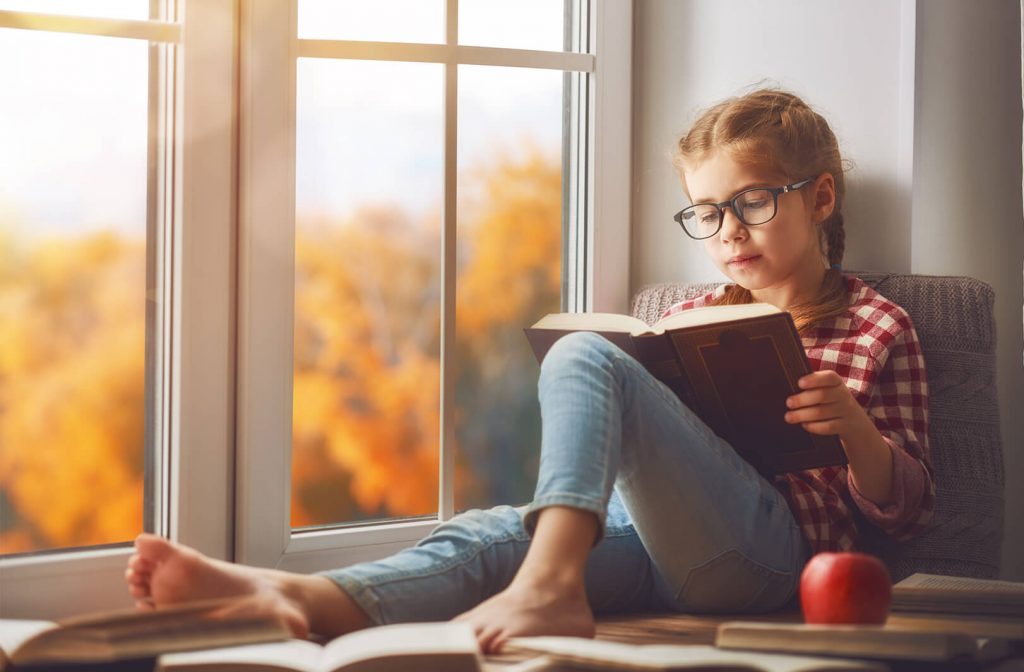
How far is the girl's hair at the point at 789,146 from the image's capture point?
1288 mm

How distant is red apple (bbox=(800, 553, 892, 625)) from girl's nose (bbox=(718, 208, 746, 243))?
0.53 m

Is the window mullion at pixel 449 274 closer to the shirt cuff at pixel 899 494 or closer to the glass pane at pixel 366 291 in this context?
the glass pane at pixel 366 291

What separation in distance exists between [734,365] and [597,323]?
16 cm

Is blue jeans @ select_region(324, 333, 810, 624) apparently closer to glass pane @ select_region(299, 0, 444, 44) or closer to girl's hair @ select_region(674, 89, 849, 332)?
girl's hair @ select_region(674, 89, 849, 332)

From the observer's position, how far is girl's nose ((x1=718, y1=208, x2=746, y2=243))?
1.29 m

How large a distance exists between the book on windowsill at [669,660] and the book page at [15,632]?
0.43m

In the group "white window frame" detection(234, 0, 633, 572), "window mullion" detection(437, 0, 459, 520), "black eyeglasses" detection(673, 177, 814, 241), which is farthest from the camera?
"window mullion" detection(437, 0, 459, 520)

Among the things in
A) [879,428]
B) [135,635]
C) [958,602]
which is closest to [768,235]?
[879,428]

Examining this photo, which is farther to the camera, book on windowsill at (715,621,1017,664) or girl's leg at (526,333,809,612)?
girl's leg at (526,333,809,612)

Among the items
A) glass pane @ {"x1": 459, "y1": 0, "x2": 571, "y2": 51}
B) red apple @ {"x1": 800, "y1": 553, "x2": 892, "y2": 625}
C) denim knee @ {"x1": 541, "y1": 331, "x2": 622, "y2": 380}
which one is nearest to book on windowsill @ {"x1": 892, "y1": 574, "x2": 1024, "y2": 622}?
red apple @ {"x1": 800, "y1": 553, "x2": 892, "y2": 625}

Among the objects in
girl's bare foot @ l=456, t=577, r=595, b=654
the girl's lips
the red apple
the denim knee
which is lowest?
girl's bare foot @ l=456, t=577, r=595, b=654

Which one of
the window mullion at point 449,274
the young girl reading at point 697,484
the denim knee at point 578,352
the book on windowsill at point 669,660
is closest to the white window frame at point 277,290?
the window mullion at point 449,274

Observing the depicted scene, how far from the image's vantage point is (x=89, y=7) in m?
1.32

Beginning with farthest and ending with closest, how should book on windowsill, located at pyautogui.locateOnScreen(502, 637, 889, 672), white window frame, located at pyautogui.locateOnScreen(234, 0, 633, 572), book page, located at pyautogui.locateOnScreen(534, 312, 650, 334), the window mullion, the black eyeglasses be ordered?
the window mullion
white window frame, located at pyautogui.locateOnScreen(234, 0, 633, 572)
the black eyeglasses
book page, located at pyautogui.locateOnScreen(534, 312, 650, 334)
book on windowsill, located at pyautogui.locateOnScreen(502, 637, 889, 672)
